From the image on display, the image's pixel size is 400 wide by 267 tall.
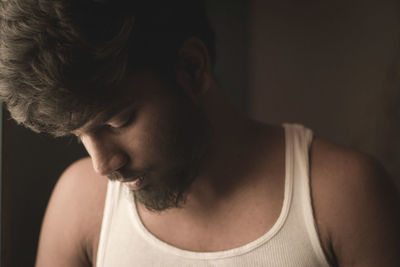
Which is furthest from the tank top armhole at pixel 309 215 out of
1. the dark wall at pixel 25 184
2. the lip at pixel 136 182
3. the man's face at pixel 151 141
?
the dark wall at pixel 25 184

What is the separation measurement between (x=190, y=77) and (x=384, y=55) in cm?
88

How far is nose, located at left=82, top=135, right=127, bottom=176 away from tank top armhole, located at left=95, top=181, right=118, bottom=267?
266mm

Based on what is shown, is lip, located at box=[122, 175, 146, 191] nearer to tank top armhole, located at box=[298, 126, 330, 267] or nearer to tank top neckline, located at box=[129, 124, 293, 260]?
tank top neckline, located at box=[129, 124, 293, 260]

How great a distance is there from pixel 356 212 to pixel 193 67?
54 cm

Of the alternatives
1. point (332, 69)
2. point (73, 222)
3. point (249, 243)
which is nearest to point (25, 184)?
point (73, 222)

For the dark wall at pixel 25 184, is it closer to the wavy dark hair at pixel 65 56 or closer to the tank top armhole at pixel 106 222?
the tank top armhole at pixel 106 222

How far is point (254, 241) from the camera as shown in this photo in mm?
957

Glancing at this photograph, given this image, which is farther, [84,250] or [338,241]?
[84,250]

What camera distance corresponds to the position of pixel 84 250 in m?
1.07

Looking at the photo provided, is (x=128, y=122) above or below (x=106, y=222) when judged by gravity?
above

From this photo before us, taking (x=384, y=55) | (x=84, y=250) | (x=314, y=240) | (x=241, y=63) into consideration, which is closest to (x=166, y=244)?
(x=84, y=250)

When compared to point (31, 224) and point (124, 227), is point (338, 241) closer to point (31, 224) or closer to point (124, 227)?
point (124, 227)

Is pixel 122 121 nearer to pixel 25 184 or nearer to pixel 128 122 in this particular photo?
pixel 128 122

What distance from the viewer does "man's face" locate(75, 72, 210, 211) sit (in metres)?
0.81
